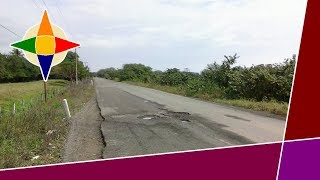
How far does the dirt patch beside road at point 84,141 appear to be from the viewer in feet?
29.1

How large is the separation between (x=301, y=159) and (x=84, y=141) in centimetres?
555

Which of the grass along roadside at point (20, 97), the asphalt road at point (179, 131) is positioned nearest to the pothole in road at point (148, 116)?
the asphalt road at point (179, 131)

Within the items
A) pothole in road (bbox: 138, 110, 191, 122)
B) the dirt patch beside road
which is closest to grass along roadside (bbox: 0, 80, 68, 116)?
the dirt patch beside road

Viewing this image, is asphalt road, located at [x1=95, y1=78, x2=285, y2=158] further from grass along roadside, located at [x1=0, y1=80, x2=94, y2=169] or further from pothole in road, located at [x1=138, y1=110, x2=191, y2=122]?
grass along roadside, located at [x1=0, y1=80, x2=94, y2=169]

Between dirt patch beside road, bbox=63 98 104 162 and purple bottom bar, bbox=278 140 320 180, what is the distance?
152 inches

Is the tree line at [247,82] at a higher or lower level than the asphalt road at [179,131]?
higher

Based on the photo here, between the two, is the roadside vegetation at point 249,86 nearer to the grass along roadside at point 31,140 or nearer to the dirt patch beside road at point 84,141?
the dirt patch beside road at point 84,141

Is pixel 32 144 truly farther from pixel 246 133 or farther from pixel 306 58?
pixel 306 58

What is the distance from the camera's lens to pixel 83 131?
41.1 ft

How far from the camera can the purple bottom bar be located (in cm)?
720

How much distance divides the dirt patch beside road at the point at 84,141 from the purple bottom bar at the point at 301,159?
387cm

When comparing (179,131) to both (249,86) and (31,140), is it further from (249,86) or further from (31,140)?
(249,86)

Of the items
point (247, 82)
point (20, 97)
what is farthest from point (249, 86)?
point (20, 97)

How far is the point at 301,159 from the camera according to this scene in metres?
7.90
